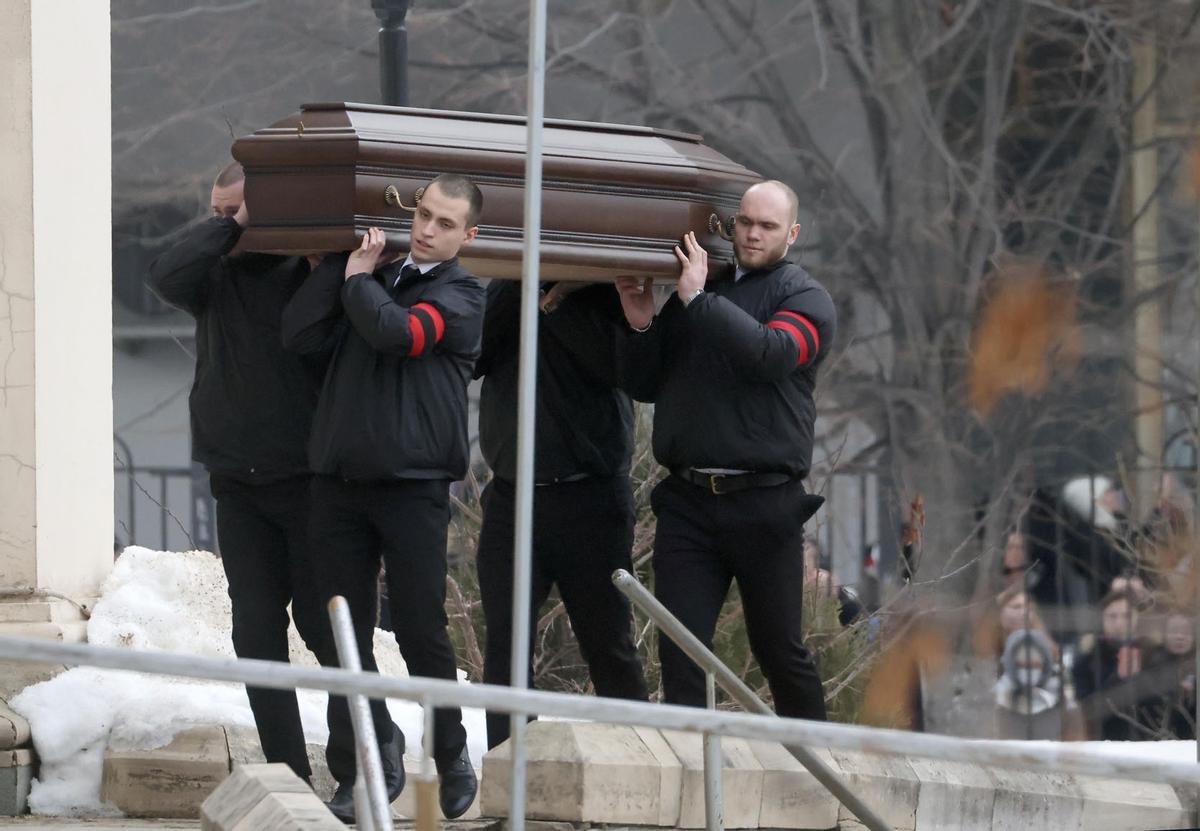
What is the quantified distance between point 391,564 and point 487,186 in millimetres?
953

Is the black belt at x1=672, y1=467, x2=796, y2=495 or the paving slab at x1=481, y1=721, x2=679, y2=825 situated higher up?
the black belt at x1=672, y1=467, x2=796, y2=495

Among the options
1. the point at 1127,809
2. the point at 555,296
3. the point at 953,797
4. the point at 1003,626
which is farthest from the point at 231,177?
the point at 1003,626

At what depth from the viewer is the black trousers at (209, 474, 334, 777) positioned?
Result: 5347 millimetres

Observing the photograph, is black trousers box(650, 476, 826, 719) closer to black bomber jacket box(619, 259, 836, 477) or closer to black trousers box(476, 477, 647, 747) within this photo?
black bomber jacket box(619, 259, 836, 477)

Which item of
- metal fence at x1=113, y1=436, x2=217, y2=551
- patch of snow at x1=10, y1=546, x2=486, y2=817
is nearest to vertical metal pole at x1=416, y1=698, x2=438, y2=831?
patch of snow at x1=10, y1=546, x2=486, y2=817

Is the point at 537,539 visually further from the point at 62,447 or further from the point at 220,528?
the point at 62,447

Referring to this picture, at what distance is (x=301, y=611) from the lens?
5414 mm

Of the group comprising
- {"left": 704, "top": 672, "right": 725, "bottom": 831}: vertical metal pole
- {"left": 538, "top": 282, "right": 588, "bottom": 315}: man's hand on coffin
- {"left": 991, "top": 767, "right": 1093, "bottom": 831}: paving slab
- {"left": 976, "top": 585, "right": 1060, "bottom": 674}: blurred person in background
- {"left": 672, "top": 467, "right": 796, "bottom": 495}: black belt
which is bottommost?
{"left": 976, "top": 585, "right": 1060, "bottom": 674}: blurred person in background

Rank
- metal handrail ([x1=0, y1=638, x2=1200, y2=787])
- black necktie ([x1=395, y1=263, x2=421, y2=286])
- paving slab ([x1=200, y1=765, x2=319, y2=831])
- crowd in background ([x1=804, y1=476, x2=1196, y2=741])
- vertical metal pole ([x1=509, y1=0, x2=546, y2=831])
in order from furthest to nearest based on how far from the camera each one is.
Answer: crowd in background ([x1=804, y1=476, x2=1196, y2=741]) → black necktie ([x1=395, y1=263, x2=421, y2=286]) → paving slab ([x1=200, y1=765, x2=319, y2=831]) → vertical metal pole ([x1=509, y1=0, x2=546, y2=831]) → metal handrail ([x1=0, y1=638, x2=1200, y2=787])

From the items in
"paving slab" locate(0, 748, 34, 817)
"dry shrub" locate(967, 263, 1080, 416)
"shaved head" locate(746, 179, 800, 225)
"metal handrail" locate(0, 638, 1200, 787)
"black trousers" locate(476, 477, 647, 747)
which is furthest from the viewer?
"dry shrub" locate(967, 263, 1080, 416)

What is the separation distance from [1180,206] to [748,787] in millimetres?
9724

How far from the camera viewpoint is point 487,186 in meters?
5.19

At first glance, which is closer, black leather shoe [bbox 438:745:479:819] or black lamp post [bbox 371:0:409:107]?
black leather shoe [bbox 438:745:479:819]

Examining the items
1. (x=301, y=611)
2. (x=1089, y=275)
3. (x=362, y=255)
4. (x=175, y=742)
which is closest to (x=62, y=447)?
(x=175, y=742)
